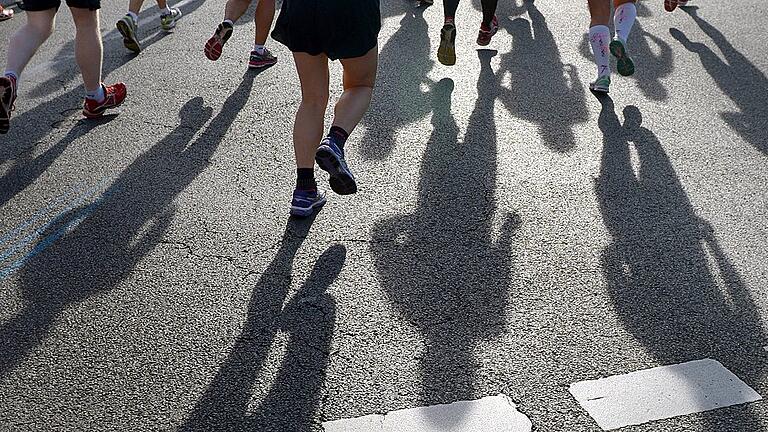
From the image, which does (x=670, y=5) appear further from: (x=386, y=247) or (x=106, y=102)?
(x=386, y=247)

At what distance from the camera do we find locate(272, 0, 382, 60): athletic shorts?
4.13 metres

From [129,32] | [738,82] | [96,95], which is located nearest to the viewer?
[96,95]

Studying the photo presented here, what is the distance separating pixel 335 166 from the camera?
14.0 ft

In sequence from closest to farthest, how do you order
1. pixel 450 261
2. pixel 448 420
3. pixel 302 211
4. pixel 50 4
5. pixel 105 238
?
pixel 448 420
pixel 450 261
pixel 105 238
pixel 302 211
pixel 50 4

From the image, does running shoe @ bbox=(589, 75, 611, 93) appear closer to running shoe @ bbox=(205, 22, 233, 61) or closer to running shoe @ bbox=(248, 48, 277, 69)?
running shoe @ bbox=(248, 48, 277, 69)

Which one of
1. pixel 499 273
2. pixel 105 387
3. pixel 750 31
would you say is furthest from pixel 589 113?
pixel 105 387

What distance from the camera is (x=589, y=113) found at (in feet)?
19.6

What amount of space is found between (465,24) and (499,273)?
15.5 ft

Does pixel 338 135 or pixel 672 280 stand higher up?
pixel 338 135

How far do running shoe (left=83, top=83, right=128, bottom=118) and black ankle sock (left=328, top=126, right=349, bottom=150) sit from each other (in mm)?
2156

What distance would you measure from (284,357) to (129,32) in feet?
15.0

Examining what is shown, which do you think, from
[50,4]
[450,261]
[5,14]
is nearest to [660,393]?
[450,261]

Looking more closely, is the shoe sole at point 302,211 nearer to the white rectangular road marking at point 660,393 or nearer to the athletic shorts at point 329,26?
the athletic shorts at point 329,26

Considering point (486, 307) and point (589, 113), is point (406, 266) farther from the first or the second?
point (589, 113)
